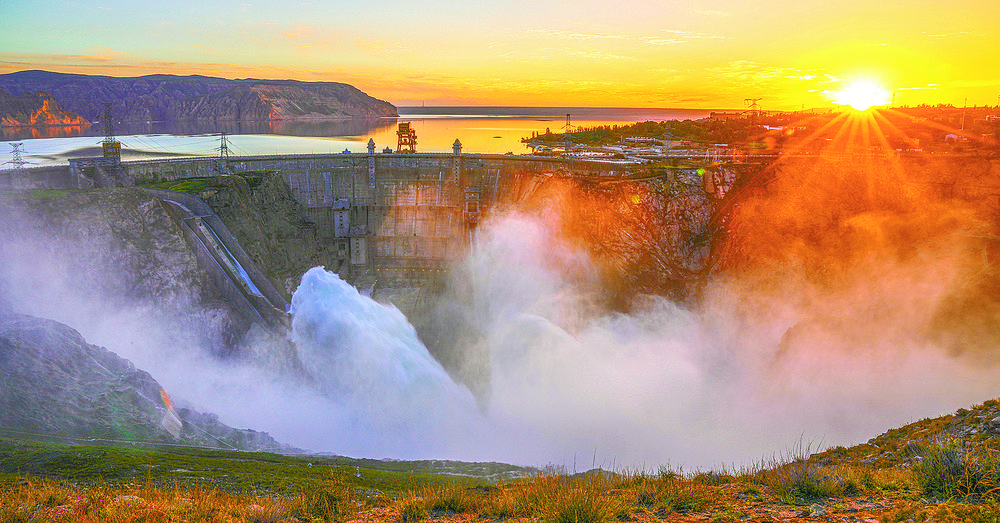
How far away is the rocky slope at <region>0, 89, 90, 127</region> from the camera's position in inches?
5782

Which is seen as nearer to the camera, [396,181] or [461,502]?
[461,502]

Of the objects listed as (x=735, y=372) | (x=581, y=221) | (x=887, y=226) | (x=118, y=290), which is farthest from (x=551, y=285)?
(x=118, y=290)

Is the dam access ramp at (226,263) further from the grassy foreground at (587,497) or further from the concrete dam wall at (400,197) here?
the grassy foreground at (587,497)

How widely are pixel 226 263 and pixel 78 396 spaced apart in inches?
585

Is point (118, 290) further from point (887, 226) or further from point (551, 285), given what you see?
point (887, 226)

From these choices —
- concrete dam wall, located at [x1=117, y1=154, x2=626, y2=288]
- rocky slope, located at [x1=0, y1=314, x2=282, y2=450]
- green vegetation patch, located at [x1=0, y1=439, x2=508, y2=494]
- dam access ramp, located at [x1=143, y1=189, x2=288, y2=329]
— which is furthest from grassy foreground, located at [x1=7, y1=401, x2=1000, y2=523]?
concrete dam wall, located at [x1=117, y1=154, x2=626, y2=288]

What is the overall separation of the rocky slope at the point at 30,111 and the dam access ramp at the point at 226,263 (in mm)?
150968

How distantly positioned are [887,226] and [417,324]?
3913 cm

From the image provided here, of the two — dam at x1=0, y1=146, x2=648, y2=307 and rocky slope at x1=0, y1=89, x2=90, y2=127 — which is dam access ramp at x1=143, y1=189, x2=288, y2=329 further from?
rocky slope at x1=0, y1=89, x2=90, y2=127

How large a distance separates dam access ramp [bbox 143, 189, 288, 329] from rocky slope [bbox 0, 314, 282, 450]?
985 centimetres

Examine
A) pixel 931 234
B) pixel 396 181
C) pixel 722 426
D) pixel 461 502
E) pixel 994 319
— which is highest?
pixel 396 181

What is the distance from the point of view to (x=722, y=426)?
32312 mm

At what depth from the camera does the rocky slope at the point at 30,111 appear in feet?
482

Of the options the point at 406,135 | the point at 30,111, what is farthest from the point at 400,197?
the point at 30,111
